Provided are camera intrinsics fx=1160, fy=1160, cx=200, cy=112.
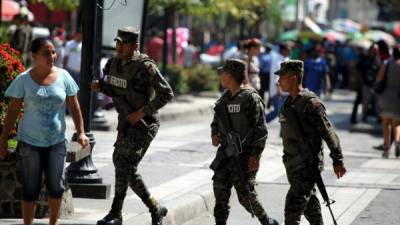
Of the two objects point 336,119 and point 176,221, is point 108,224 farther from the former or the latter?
point 336,119

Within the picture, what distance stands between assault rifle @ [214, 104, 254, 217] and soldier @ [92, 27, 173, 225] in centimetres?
54

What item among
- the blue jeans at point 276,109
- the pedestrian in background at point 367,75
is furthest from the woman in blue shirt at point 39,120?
the pedestrian in background at point 367,75

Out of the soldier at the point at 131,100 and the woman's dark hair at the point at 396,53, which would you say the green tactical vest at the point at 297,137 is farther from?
the woman's dark hair at the point at 396,53

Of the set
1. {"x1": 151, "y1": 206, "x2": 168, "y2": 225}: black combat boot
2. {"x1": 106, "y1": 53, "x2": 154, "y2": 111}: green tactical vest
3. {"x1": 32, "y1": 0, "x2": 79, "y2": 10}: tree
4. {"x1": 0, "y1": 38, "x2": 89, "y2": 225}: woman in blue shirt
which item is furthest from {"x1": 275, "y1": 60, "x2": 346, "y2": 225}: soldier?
{"x1": 32, "y1": 0, "x2": 79, "y2": 10}: tree

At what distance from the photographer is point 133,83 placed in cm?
966

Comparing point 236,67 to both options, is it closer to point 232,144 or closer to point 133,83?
point 232,144

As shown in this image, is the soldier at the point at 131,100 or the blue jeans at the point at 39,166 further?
the soldier at the point at 131,100

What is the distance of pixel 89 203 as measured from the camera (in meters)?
11.3

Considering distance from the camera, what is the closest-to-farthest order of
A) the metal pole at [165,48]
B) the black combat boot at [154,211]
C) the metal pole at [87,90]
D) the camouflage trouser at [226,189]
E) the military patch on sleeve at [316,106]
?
the military patch on sleeve at [316,106], the camouflage trouser at [226,189], the black combat boot at [154,211], the metal pole at [87,90], the metal pole at [165,48]

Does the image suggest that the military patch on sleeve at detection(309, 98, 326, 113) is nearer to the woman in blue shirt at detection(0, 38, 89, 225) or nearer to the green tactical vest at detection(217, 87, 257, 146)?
the green tactical vest at detection(217, 87, 257, 146)

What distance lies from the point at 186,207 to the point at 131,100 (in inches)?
71.1

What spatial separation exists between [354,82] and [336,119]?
112 inches

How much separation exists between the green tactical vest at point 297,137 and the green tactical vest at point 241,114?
1.52 feet

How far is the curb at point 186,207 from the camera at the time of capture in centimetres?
1019
